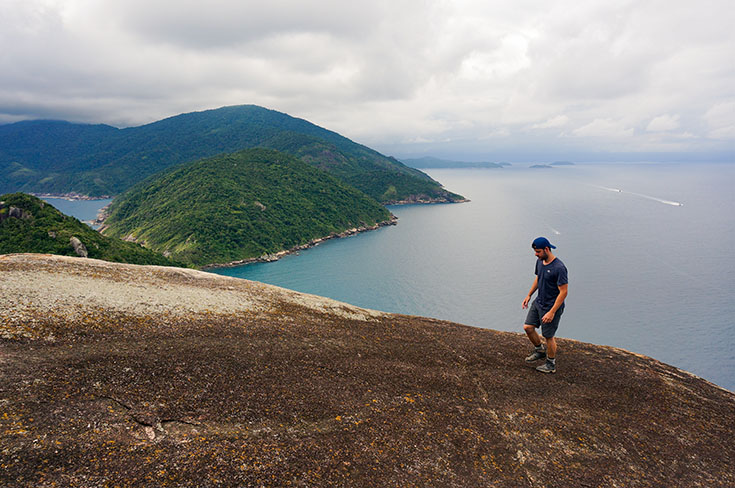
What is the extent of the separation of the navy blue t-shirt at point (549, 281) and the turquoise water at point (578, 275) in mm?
54272

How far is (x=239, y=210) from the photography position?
11775cm

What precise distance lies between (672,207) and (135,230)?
232 metres

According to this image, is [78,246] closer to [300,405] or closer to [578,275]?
[300,405]

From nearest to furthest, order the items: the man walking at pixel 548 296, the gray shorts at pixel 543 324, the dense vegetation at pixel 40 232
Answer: the man walking at pixel 548 296 < the gray shorts at pixel 543 324 < the dense vegetation at pixel 40 232

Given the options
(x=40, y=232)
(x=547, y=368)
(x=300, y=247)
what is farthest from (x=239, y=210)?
(x=547, y=368)

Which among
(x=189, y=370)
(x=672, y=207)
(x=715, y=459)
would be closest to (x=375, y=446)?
(x=189, y=370)

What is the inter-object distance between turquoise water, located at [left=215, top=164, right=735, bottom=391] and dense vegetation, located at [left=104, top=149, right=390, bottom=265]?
31.9ft

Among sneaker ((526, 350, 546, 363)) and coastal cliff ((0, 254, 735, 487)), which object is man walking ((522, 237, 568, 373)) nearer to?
sneaker ((526, 350, 546, 363))

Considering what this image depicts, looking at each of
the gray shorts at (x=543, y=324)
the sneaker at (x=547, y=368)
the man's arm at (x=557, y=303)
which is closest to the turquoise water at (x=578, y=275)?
the sneaker at (x=547, y=368)

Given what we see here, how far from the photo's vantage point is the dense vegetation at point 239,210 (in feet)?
332

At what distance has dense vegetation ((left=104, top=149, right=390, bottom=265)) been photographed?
101250 mm

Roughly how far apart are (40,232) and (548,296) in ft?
233

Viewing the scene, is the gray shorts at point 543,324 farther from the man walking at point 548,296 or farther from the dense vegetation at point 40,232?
the dense vegetation at point 40,232

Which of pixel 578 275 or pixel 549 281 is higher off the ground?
pixel 549 281
